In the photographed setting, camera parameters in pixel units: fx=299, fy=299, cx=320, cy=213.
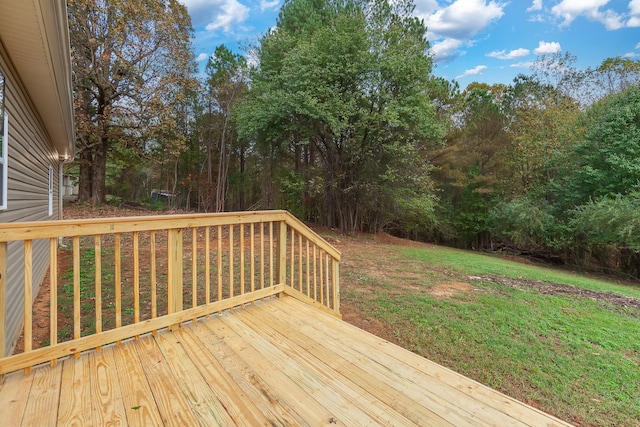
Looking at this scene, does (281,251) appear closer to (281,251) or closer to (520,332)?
(281,251)

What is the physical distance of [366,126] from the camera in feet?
33.2

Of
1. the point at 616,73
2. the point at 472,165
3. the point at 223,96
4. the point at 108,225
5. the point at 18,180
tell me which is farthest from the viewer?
the point at 472,165

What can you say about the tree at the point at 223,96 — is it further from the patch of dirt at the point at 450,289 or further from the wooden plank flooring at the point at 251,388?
the wooden plank flooring at the point at 251,388

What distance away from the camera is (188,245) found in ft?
27.1

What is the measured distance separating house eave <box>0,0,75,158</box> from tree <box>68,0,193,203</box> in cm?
831

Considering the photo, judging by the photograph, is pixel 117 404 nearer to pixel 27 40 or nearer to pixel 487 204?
pixel 27 40

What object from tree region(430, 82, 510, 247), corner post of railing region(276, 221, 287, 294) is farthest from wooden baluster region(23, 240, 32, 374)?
tree region(430, 82, 510, 247)

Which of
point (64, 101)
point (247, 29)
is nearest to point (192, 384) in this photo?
point (64, 101)

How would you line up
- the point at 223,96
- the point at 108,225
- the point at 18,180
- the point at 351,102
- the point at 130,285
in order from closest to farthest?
the point at 108,225 < the point at 18,180 < the point at 130,285 < the point at 351,102 < the point at 223,96

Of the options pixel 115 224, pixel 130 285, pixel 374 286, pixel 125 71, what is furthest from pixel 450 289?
pixel 125 71

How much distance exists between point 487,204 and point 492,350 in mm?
14667

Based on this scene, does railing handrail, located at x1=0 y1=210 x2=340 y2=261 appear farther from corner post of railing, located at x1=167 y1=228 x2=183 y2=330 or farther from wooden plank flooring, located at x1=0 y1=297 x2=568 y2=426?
wooden plank flooring, located at x1=0 y1=297 x2=568 y2=426

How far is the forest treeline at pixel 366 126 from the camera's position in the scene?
9.95 metres

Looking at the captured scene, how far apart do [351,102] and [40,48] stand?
8.23m
